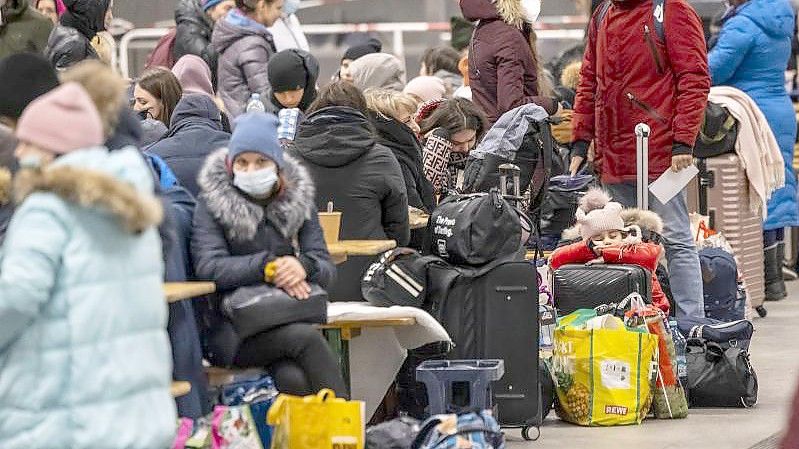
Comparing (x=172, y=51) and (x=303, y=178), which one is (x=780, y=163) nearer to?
(x=172, y=51)

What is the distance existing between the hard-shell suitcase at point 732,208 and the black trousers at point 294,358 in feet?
17.4

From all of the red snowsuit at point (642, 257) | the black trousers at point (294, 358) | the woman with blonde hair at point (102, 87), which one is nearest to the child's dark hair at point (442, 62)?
the red snowsuit at point (642, 257)

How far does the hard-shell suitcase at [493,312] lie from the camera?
296 inches

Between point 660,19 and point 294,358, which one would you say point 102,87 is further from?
point 660,19

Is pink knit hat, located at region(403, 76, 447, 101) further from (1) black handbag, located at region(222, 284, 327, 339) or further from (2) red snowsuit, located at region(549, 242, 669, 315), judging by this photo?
(1) black handbag, located at region(222, 284, 327, 339)

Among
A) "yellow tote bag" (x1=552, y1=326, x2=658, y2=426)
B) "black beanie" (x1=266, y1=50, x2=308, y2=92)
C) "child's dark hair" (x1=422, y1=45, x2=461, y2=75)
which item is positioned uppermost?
"black beanie" (x1=266, y1=50, x2=308, y2=92)

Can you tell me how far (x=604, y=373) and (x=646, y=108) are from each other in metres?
1.88

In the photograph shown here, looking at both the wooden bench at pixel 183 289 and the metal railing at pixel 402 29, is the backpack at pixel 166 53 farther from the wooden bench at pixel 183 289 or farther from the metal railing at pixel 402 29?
the wooden bench at pixel 183 289

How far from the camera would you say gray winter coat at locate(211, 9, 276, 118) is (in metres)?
10.6

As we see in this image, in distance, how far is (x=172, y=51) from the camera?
38.3ft

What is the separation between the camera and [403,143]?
28.1 ft

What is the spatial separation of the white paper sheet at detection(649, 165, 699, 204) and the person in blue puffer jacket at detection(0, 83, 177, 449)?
4552 mm

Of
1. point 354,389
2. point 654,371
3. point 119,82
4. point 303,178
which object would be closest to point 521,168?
point 654,371

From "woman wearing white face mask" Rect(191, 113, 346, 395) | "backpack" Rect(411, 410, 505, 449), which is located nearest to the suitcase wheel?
"backpack" Rect(411, 410, 505, 449)
